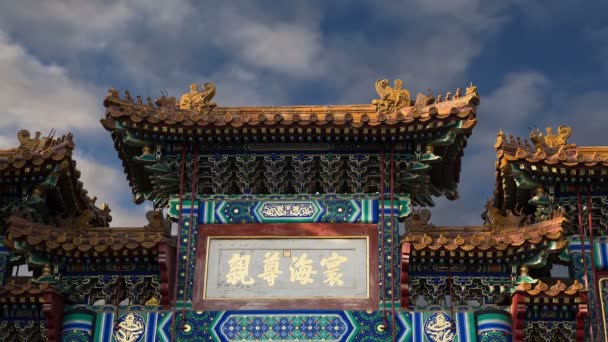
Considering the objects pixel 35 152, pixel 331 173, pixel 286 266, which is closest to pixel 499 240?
pixel 331 173

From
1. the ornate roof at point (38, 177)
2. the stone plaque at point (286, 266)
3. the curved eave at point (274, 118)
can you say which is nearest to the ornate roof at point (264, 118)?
the curved eave at point (274, 118)

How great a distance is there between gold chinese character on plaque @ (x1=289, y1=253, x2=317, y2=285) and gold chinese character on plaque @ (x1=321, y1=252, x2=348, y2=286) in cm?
22

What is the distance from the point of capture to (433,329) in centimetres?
1594

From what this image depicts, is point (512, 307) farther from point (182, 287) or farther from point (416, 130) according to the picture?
point (182, 287)

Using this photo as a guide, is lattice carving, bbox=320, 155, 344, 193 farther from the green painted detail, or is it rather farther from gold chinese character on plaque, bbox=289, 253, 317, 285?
gold chinese character on plaque, bbox=289, 253, 317, 285

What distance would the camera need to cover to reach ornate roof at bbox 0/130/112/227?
1705cm

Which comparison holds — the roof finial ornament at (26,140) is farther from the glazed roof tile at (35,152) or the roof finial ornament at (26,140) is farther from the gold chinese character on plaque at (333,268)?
the gold chinese character on plaque at (333,268)

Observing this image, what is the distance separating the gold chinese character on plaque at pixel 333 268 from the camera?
16406 millimetres

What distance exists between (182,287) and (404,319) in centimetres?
365

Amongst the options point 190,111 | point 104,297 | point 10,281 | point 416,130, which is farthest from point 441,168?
point 10,281

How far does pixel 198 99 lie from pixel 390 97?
3.49 meters

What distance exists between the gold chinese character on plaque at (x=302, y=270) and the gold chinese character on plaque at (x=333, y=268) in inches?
8.6

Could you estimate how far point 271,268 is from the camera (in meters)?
16.6

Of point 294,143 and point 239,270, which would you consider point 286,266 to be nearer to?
point 239,270
